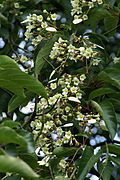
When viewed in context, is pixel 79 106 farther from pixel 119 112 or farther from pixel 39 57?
pixel 119 112

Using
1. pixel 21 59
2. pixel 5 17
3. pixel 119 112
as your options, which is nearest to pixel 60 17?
pixel 5 17

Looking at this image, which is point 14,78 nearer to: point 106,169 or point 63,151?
point 63,151

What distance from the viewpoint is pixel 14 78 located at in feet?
3.16

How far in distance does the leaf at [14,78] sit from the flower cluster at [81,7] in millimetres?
452

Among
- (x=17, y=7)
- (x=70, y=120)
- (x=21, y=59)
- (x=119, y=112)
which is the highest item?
(x=17, y=7)

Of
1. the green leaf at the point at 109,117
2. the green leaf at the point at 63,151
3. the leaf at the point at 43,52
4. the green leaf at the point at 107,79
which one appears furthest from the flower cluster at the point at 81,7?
the green leaf at the point at 63,151

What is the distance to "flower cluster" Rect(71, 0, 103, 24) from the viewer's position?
1.35 metres

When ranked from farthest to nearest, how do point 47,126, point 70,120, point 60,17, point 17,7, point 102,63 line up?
point 60,17, point 17,7, point 102,63, point 70,120, point 47,126

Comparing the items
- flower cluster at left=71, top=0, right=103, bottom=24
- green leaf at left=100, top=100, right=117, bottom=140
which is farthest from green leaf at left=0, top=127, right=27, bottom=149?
flower cluster at left=71, top=0, right=103, bottom=24

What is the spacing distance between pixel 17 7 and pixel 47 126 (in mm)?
848

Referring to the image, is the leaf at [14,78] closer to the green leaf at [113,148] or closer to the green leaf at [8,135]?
the green leaf at [8,135]

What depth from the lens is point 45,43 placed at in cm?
132

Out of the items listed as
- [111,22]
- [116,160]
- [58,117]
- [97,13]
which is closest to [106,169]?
[116,160]

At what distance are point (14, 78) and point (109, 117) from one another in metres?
0.42
